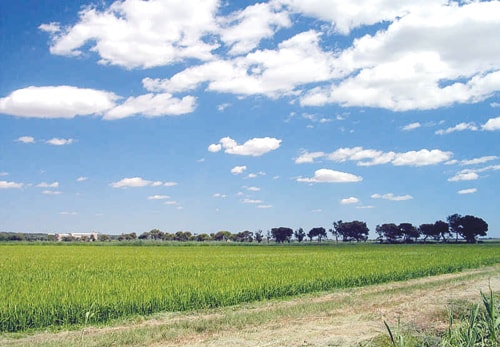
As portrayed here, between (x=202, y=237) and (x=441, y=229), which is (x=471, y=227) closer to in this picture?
(x=441, y=229)

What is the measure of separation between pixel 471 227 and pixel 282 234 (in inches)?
2978

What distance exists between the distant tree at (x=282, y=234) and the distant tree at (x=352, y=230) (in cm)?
2124

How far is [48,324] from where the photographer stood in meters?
12.1

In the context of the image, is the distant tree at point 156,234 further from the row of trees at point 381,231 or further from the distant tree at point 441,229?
the distant tree at point 441,229

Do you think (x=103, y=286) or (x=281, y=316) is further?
(x=103, y=286)

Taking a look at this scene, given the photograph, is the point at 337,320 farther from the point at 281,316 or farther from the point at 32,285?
the point at 32,285

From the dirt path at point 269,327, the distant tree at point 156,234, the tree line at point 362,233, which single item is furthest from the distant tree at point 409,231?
the dirt path at point 269,327

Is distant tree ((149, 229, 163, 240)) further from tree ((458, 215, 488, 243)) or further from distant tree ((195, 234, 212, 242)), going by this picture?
tree ((458, 215, 488, 243))

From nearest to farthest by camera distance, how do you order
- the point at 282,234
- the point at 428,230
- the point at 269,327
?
the point at 269,327
the point at 428,230
the point at 282,234

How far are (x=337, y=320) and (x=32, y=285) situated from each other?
38.7ft

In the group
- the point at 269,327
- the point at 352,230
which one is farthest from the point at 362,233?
the point at 269,327

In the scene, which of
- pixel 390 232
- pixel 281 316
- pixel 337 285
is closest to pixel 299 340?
pixel 281 316

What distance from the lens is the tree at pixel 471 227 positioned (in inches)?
5605

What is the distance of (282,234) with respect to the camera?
637ft
